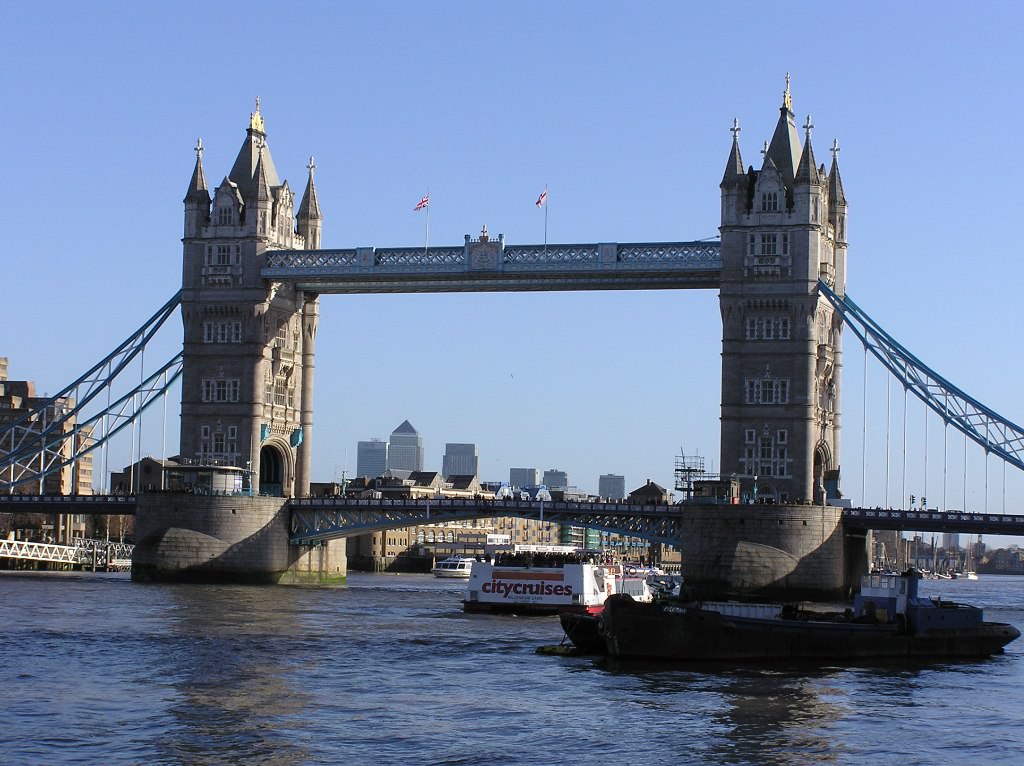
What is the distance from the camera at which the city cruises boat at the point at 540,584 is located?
95.2 meters

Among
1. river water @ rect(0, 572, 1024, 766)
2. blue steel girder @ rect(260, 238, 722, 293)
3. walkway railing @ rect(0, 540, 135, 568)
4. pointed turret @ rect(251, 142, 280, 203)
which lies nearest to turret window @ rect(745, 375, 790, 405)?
→ blue steel girder @ rect(260, 238, 722, 293)

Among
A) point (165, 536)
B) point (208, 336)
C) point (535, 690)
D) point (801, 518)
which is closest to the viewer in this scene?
point (535, 690)

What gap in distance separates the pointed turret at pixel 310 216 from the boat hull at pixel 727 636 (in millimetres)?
71912

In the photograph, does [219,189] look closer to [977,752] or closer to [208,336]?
[208,336]

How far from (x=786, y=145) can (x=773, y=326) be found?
41.9 ft

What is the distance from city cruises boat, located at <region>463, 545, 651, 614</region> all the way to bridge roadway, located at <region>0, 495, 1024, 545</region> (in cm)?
→ 1610

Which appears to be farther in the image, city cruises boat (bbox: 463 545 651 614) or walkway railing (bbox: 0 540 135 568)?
walkway railing (bbox: 0 540 135 568)

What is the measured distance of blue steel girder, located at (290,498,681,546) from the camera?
118 metres

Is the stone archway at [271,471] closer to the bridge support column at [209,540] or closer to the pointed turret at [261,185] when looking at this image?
the bridge support column at [209,540]

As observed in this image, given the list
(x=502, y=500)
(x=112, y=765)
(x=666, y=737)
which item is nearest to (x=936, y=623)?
(x=666, y=737)

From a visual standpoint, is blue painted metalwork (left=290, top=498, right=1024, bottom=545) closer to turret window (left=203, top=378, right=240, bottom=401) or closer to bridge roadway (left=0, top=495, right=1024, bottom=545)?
bridge roadway (left=0, top=495, right=1024, bottom=545)

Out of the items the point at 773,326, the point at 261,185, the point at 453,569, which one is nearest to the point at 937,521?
the point at 773,326

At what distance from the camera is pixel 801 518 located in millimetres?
110125

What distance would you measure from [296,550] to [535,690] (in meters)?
70.1
